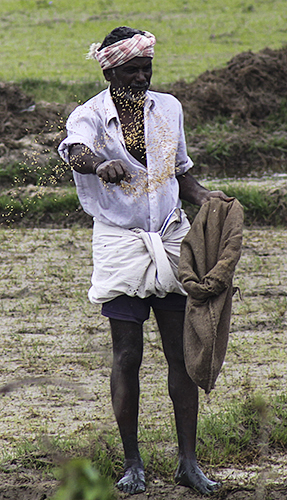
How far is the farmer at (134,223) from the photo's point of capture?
2.34m

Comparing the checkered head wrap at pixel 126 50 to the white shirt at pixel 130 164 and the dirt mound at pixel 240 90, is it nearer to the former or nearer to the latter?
the white shirt at pixel 130 164

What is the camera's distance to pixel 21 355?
12.5ft

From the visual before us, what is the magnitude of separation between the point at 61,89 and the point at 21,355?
23.4 ft

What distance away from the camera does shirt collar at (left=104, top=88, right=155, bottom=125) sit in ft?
7.70

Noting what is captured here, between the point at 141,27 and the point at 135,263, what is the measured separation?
38.3 feet

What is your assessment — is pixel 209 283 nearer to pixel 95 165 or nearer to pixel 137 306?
pixel 137 306

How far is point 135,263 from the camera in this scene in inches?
93.0

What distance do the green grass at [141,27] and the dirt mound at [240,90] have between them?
2.48ft

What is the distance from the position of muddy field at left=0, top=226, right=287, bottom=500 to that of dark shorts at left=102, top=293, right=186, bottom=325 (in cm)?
28

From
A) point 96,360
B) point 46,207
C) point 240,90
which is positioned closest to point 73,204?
point 46,207

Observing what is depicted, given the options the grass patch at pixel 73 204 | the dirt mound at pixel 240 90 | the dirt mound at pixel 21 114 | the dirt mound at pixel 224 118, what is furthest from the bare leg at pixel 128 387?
the dirt mound at pixel 240 90

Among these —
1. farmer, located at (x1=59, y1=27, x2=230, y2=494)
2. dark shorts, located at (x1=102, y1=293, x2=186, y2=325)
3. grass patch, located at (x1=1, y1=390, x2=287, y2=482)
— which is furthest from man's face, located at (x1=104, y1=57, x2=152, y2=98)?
grass patch, located at (x1=1, y1=390, x2=287, y2=482)

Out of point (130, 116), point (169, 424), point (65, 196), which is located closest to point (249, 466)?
point (169, 424)

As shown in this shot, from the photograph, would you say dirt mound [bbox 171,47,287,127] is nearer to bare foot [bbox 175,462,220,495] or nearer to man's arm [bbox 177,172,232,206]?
man's arm [bbox 177,172,232,206]
